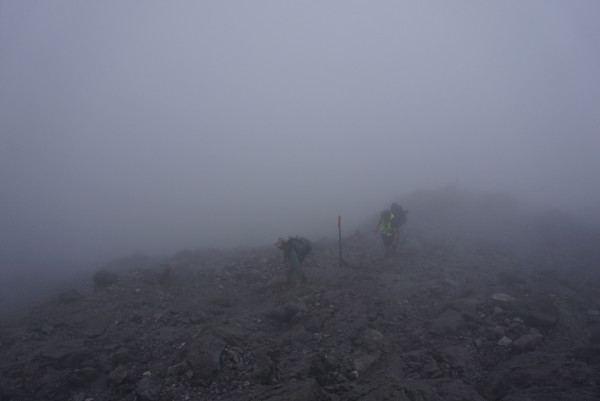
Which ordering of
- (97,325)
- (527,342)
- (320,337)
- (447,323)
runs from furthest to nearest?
(97,325), (447,323), (320,337), (527,342)

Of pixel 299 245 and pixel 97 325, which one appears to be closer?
pixel 97 325

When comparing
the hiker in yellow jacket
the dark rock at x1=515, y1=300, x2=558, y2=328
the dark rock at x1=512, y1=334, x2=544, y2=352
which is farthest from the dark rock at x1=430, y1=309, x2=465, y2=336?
the hiker in yellow jacket

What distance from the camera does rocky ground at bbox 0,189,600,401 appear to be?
18.5 feet

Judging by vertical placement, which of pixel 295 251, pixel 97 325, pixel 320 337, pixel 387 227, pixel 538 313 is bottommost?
pixel 97 325

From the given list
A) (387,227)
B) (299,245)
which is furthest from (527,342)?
(387,227)

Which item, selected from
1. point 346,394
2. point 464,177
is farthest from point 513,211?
point 464,177

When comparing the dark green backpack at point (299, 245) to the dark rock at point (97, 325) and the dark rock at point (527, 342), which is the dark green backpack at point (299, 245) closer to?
the dark rock at point (97, 325)

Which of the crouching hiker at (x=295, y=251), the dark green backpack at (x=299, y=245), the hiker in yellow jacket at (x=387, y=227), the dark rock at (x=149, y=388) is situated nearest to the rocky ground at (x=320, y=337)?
the dark rock at (x=149, y=388)

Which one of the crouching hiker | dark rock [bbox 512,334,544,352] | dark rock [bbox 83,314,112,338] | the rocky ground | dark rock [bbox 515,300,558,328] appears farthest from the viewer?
the crouching hiker

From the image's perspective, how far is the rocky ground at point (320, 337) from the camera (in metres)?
5.63

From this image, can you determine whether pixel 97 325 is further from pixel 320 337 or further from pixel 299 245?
pixel 299 245

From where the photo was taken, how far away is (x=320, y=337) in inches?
284

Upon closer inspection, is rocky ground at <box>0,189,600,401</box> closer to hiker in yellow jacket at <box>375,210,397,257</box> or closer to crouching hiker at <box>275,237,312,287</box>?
crouching hiker at <box>275,237,312,287</box>

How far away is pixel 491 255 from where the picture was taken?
45.1 feet
